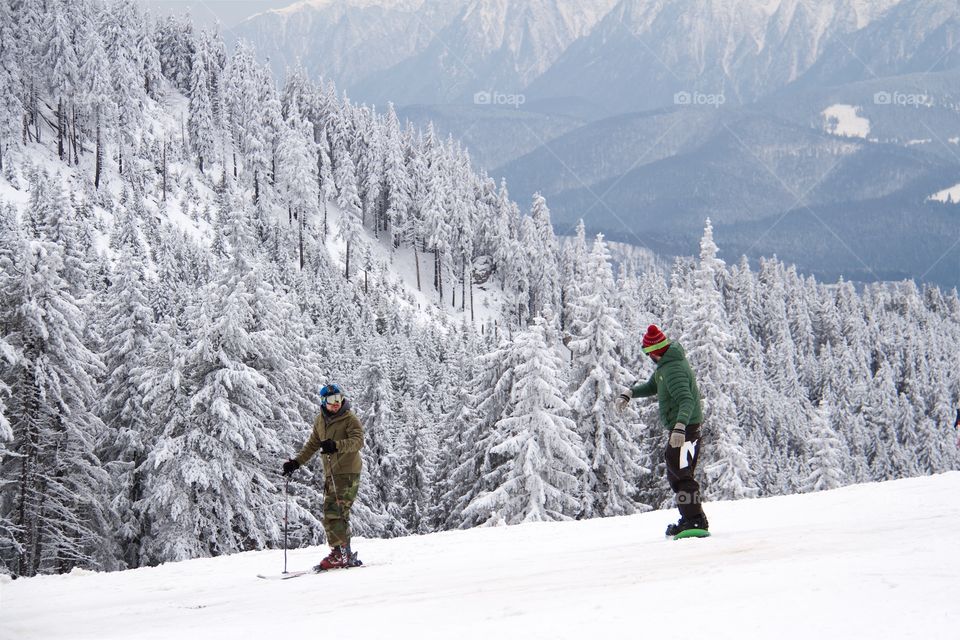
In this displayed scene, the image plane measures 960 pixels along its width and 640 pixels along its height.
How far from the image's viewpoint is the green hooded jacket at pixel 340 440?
989cm

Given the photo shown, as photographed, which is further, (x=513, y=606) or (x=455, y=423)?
(x=455, y=423)

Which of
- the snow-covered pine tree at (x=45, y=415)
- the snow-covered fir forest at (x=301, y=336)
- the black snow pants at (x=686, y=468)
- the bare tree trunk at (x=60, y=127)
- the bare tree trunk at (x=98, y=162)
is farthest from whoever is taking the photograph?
the bare tree trunk at (x=60, y=127)

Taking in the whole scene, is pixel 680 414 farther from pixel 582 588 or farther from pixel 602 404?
pixel 602 404

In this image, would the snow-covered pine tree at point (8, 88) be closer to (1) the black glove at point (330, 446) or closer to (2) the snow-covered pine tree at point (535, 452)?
(2) the snow-covered pine tree at point (535, 452)

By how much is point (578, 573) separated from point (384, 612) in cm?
218

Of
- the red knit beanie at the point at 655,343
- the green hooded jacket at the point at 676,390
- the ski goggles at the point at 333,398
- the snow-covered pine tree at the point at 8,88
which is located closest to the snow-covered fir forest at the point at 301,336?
the snow-covered pine tree at the point at 8,88

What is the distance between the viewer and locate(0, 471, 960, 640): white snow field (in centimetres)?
561

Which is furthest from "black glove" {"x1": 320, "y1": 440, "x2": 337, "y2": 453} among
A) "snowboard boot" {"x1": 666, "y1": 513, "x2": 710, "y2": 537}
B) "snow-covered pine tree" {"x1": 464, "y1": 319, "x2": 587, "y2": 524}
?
"snow-covered pine tree" {"x1": 464, "y1": 319, "x2": 587, "y2": 524}

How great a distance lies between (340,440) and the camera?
32.7 ft

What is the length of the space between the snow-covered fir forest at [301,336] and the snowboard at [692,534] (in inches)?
604

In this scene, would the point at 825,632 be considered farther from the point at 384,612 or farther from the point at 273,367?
the point at 273,367

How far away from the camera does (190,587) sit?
9.75 meters

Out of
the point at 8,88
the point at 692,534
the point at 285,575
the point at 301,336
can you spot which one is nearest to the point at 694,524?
the point at 692,534

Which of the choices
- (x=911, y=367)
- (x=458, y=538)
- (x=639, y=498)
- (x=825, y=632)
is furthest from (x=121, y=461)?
(x=911, y=367)
